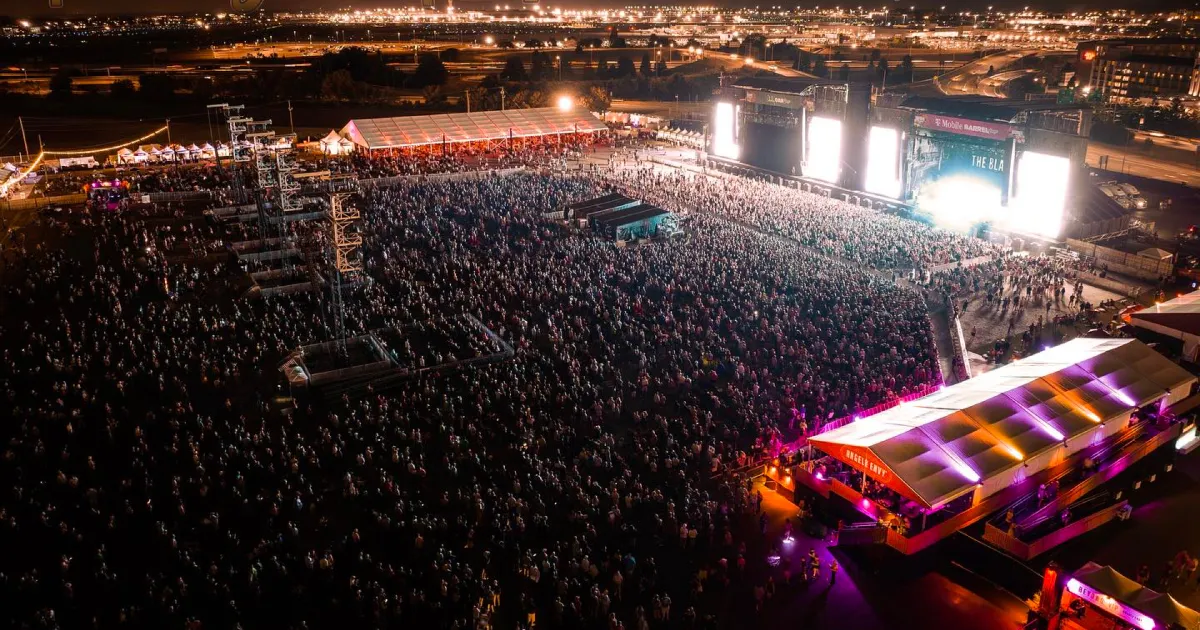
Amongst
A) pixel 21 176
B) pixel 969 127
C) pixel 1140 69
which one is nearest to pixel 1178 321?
pixel 969 127

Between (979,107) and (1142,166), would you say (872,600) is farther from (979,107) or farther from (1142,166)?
(1142,166)

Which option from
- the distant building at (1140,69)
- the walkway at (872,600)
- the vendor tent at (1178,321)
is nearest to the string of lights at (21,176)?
the walkway at (872,600)

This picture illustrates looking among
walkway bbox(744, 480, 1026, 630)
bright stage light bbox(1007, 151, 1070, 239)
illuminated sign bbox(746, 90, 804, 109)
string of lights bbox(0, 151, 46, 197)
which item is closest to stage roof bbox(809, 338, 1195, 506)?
walkway bbox(744, 480, 1026, 630)

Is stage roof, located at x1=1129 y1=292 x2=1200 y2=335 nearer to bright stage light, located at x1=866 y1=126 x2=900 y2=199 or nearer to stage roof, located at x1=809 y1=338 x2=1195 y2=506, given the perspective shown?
stage roof, located at x1=809 y1=338 x2=1195 y2=506

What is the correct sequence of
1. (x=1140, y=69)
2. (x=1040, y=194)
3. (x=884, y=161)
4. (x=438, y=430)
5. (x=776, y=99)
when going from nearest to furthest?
(x=438, y=430) < (x=1040, y=194) < (x=884, y=161) < (x=776, y=99) < (x=1140, y=69)

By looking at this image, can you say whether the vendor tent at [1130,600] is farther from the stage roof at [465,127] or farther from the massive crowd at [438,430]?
the stage roof at [465,127]

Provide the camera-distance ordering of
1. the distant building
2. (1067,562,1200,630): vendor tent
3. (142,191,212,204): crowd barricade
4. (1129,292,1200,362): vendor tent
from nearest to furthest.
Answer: (1067,562,1200,630): vendor tent → (1129,292,1200,362): vendor tent → (142,191,212,204): crowd barricade → the distant building

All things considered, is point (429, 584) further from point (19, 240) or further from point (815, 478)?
point (19, 240)
